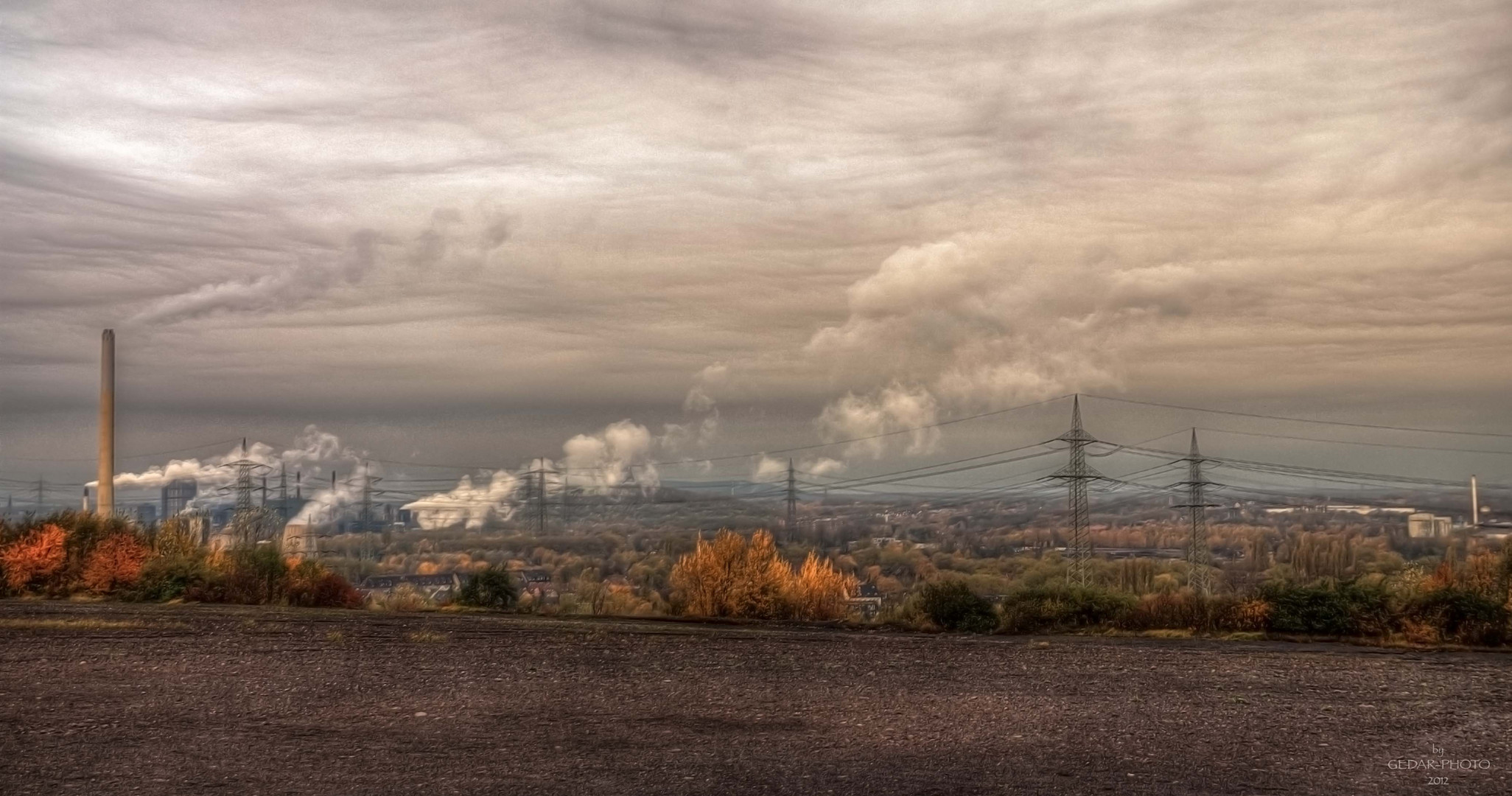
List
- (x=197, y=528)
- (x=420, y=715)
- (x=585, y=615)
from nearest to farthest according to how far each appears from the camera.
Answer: (x=420, y=715) < (x=585, y=615) < (x=197, y=528)

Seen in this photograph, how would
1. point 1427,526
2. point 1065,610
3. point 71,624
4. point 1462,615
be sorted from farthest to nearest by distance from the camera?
point 1427,526 → point 1065,610 → point 71,624 → point 1462,615

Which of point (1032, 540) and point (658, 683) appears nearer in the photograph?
point (658, 683)

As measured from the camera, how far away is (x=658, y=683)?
496 inches

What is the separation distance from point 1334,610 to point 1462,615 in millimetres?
1635

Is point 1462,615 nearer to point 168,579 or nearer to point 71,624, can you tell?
point 71,624

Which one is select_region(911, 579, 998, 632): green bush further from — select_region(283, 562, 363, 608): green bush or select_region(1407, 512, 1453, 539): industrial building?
select_region(1407, 512, 1453, 539): industrial building

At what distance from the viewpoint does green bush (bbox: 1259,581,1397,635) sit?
17.9 metres

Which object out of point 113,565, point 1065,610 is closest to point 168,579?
point 113,565

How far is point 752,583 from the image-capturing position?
2266cm

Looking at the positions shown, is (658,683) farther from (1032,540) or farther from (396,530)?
(396,530)

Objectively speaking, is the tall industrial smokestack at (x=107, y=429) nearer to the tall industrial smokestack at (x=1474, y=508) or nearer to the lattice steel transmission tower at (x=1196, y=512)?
the lattice steel transmission tower at (x=1196, y=512)

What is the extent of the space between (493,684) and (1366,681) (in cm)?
909

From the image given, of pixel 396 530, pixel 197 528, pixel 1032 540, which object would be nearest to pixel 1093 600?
pixel 197 528

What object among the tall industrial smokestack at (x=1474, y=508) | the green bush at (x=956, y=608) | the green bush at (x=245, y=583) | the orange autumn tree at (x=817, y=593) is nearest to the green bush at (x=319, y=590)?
the green bush at (x=245, y=583)
